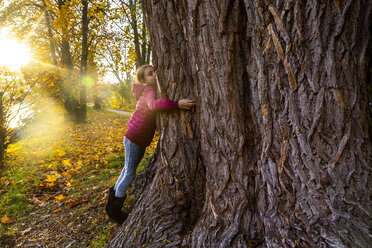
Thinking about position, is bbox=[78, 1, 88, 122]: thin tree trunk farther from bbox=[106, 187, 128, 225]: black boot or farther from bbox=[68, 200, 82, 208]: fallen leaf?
bbox=[106, 187, 128, 225]: black boot

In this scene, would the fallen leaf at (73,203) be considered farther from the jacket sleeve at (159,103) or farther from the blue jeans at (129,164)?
the jacket sleeve at (159,103)

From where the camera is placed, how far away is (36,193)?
13.1 ft

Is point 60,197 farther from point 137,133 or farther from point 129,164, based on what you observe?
point 137,133

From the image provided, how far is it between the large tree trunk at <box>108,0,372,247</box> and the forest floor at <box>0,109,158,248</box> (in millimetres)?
991

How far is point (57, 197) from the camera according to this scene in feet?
11.8

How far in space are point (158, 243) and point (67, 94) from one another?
37.2ft

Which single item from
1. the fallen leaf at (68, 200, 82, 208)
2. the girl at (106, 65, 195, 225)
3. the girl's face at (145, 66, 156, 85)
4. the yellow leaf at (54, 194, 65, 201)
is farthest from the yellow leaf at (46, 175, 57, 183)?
the girl's face at (145, 66, 156, 85)

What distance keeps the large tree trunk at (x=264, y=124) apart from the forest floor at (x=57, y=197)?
3.25ft

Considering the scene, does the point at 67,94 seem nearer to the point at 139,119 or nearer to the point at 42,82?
the point at 42,82

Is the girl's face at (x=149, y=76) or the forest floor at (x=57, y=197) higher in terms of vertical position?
the girl's face at (x=149, y=76)

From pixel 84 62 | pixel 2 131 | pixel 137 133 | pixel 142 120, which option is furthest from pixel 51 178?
pixel 84 62

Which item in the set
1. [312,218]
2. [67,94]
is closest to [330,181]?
[312,218]

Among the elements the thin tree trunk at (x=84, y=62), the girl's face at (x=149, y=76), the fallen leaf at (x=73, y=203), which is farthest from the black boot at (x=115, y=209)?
the thin tree trunk at (x=84, y=62)

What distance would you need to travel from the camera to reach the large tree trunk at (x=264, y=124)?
1.39m
